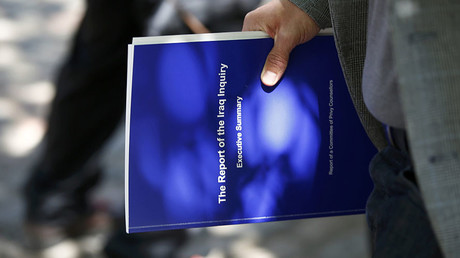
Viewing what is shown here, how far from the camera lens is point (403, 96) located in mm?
A: 539

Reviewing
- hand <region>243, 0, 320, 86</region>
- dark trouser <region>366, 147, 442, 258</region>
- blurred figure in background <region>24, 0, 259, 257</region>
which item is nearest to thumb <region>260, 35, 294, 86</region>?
hand <region>243, 0, 320, 86</region>

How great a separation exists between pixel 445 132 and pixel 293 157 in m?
0.37

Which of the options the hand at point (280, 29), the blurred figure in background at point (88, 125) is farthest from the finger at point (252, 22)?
the blurred figure in background at point (88, 125)

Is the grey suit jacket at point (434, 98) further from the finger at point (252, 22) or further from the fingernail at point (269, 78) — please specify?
the finger at point (252, 22)

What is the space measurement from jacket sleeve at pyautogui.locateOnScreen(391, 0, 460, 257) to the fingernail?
33 centimetres

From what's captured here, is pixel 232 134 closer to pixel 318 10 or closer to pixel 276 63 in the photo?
pixel 276 63

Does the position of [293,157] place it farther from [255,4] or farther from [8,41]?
[8,41]

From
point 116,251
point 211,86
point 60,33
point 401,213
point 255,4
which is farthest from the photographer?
point 60,33

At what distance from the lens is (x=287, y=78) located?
88 cm

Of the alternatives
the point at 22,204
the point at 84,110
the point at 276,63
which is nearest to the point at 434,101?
the point at 276,63

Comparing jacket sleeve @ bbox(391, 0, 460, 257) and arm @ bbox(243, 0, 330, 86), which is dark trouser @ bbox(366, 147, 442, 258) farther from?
arm @ bbox(243, 0, 330, 86)

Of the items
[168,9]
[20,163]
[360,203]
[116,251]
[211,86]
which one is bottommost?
[116,251]

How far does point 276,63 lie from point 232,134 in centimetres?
15

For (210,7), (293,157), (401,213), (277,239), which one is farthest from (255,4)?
(401,213)
